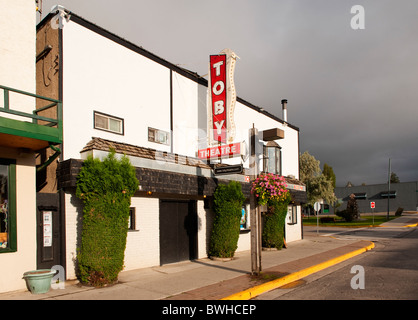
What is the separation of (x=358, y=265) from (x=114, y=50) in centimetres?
1096

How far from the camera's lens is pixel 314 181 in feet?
158

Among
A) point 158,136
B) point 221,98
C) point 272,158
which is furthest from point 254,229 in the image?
point 272,158

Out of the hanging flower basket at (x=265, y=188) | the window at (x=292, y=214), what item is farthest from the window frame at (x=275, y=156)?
the hanging flower basket at (x=265, y=188)

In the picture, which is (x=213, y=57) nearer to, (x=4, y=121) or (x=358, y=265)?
(x=4, y=121)

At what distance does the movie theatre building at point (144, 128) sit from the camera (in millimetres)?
9625

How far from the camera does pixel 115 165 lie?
9109mm

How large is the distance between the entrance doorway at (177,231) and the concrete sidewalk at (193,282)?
38 centimetres

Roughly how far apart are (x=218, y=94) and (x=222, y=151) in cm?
213

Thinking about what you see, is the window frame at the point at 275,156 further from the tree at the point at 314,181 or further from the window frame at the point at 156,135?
the tree at the point at 314,181

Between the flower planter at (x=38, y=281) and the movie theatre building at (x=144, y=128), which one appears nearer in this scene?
the flower planter at (x=38, y=281)

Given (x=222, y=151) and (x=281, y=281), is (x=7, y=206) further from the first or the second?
(x=281, y=281)

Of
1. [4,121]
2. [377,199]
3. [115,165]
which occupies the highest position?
[4,121]
